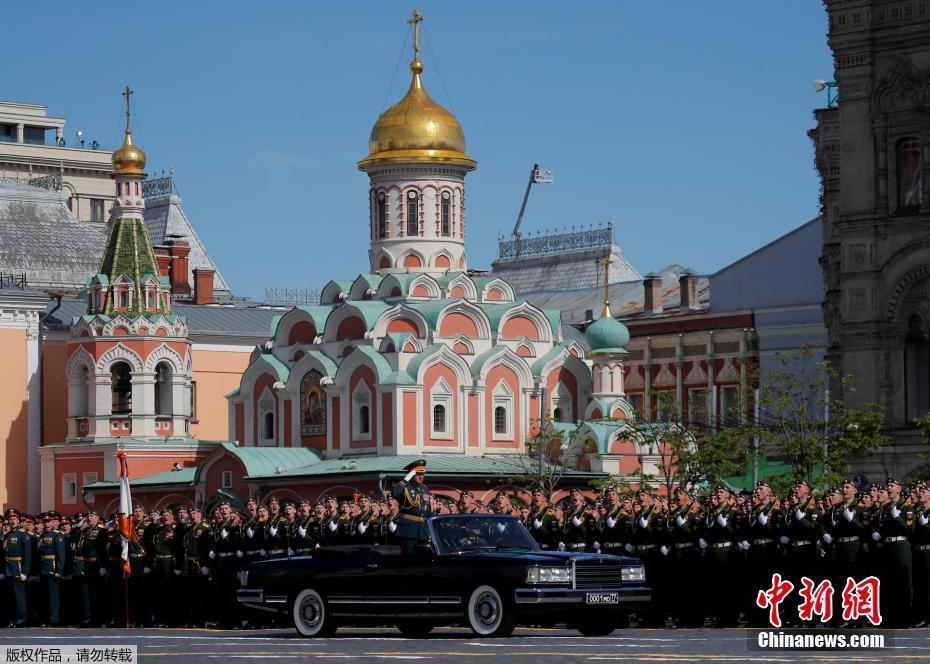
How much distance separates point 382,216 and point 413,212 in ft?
2.93

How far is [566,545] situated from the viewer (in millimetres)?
24688

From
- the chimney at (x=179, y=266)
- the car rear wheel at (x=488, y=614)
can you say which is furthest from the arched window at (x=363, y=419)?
the car rear wheel at (x=488, y=614)

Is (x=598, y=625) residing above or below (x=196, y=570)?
below

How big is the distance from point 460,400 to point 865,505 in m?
31.4

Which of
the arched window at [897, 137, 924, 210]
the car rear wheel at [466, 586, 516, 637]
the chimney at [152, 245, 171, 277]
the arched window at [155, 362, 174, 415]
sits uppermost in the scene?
the chimney at [152, 245, 171, 277]

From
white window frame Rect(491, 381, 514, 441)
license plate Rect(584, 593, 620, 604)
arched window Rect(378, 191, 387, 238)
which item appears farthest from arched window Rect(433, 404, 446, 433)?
license plate Rect(584, 593, 620, 604)

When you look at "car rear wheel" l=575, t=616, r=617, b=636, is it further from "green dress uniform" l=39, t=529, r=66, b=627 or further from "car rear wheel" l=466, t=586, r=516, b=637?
"green dress uniform" l=39, t=529, r=66, b=627

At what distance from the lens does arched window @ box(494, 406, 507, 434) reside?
54.2 meters

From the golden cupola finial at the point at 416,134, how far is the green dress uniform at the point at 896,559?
34.7 meters

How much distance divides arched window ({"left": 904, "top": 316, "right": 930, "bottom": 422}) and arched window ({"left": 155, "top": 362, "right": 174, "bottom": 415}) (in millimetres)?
22589

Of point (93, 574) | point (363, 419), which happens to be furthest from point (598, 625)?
point (363, 419)

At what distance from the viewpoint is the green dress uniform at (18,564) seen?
1088 inches

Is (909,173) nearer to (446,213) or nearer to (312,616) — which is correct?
(446,213)

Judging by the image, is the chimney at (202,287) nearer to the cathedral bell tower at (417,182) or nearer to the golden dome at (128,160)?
the golden dome at (128,160)
